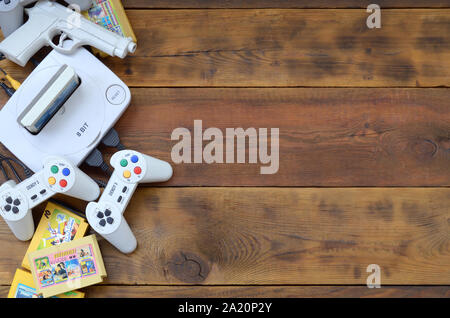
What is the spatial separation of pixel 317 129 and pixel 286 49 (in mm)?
233

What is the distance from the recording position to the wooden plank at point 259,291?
1085mm

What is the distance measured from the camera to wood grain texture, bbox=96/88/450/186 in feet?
3.71

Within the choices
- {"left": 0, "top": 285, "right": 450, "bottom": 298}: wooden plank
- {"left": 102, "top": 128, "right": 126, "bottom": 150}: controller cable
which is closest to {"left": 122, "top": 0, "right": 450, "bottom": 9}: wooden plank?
{"left": 102, "top": 128, "right": 126, "bottom": 150}: controller cable

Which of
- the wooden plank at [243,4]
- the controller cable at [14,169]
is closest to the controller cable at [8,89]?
the controller cable at [14,169]

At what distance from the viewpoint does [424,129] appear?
1.15 meters

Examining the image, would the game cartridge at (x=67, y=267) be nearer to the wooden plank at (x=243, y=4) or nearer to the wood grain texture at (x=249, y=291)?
the wood grain texture at (x=249, y=291)

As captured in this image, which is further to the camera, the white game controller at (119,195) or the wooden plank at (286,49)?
the wooden plank at (286,49)

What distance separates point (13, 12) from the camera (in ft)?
3.49

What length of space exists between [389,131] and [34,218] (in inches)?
37.4

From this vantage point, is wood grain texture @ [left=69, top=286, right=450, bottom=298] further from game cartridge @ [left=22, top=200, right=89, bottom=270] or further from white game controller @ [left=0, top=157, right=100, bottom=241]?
white game controller @ [left=0, top=157, right=100, bottom=241]

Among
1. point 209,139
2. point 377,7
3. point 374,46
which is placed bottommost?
point 209,139

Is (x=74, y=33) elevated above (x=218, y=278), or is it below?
above

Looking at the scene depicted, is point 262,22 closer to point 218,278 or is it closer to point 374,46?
point 374,46
